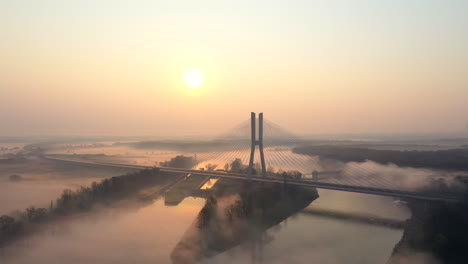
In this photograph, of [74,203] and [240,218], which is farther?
[74,203]

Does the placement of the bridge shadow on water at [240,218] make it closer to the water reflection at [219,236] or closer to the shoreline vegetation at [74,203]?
the water reflection at [219,236]

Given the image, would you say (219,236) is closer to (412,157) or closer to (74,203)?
(74,203)

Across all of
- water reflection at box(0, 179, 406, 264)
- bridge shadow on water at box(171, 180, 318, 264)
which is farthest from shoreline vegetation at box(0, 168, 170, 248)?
bridge shadow on water at box(171, 180, 318, 264)

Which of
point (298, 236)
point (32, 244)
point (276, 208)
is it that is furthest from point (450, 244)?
point (32, 244)

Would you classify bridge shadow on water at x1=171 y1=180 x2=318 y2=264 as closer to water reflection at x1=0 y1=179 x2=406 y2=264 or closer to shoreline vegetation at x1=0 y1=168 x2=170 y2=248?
water reflection at x1=0 y1=179 x2=406 y2=264

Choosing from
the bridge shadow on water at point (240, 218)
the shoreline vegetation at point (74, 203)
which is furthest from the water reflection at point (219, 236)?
the shoreline vegetation at point (74, 203)

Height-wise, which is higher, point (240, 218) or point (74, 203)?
point (74, 203)

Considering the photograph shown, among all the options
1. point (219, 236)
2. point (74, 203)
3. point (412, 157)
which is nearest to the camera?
point (219, 236)

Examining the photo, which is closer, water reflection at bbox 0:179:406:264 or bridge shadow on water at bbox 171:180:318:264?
water reflection at bbox 0:179:406:264

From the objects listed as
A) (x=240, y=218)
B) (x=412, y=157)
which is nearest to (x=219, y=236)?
(x=240, y=218)
